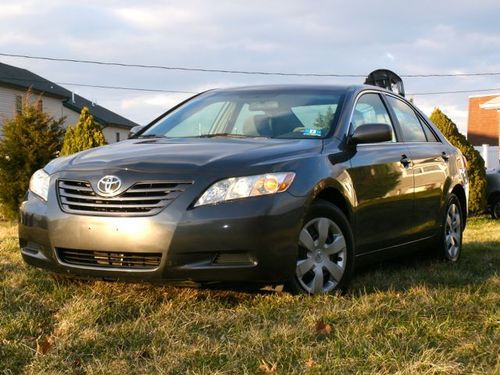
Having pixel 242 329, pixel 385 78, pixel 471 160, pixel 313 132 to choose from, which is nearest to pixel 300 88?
pixel 313 132

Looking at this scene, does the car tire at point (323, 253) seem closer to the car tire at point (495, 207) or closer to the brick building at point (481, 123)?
the car tire at point (495, 207)

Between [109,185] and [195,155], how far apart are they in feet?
1.81

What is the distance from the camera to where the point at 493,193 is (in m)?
14.7

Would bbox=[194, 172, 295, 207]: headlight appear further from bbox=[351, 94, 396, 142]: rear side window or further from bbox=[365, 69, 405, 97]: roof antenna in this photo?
bbox=[365, 69, 405, 97]: roof antenna

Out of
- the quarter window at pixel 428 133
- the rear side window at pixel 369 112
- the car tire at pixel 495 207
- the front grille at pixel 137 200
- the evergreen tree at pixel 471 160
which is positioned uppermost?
the rear side window at pixel 369 112

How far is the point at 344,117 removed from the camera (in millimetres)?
4855

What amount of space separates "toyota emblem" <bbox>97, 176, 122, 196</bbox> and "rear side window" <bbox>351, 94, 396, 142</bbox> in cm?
189

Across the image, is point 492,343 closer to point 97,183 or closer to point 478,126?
point 97,183

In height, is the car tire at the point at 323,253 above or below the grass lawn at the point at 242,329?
above

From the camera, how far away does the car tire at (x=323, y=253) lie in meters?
4.11

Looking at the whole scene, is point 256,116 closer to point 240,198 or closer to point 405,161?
point 405,161

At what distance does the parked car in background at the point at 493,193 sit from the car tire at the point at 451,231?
8.46m

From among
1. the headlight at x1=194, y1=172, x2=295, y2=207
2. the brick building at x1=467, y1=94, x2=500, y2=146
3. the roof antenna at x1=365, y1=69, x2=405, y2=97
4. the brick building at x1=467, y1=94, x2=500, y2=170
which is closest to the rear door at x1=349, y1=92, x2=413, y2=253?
the headlight at x1=194, y1=172, x2=295, y2=207

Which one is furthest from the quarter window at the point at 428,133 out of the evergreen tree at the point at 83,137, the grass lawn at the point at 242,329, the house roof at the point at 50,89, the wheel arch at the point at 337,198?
the house roof at the point at 50,89
